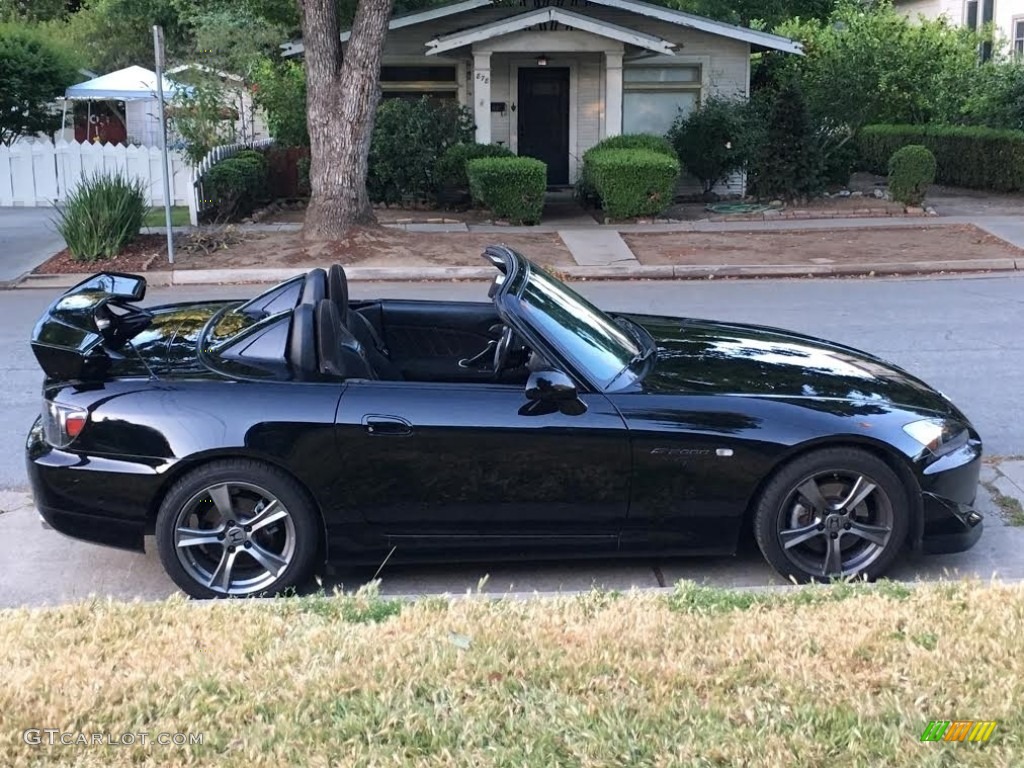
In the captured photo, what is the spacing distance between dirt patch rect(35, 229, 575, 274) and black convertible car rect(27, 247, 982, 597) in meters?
10.1

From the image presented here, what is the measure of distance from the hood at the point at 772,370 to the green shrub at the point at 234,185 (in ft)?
46.2

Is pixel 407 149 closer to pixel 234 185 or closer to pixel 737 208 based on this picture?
pixel 234 185

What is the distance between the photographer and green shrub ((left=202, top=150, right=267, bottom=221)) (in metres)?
18.7

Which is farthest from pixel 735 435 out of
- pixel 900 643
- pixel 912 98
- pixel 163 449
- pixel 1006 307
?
pixel 912 98

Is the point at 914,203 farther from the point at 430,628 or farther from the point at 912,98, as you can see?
the point at 430,628

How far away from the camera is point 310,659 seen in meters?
3.56

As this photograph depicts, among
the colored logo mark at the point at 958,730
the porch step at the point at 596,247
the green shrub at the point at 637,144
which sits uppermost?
the green shrub at the point at 637,144

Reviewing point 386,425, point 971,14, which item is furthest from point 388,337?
point 971,14

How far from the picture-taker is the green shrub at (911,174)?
19.4m

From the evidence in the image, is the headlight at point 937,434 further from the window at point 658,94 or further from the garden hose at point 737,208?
the window at point 658,94

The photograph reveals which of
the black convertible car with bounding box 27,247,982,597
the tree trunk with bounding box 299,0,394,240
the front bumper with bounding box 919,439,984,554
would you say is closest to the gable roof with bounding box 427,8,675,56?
the tree trunk with bounding box 299,0,394,240

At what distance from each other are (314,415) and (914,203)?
1718cm

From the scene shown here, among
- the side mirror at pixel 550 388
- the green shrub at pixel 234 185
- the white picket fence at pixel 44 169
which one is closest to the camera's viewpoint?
the side mirror at pixel 550 388

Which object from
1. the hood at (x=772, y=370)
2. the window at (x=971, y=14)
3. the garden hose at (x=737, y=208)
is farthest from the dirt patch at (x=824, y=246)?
the window at (x=971, y=14)
